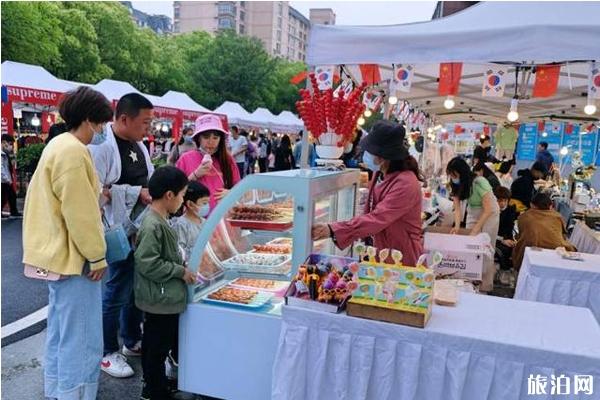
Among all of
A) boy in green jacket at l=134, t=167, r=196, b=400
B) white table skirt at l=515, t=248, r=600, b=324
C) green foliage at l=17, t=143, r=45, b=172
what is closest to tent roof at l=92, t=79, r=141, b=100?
green foliage at l=17, t=143, r=45, b=172

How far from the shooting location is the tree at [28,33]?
1599 centimetres

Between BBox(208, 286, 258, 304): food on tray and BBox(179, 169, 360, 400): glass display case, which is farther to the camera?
BBox(208, 286, 258, 304): food on tray

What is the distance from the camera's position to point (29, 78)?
10336mm

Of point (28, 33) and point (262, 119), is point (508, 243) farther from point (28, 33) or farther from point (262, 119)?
point (262, 119)

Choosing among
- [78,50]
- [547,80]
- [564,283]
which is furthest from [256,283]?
[78,50]

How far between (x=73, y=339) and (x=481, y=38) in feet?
10.9

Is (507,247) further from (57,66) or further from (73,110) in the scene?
(57,66)

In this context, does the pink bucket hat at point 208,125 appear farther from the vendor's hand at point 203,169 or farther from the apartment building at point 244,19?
the apartment building at point 244,19

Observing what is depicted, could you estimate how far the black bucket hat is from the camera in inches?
105

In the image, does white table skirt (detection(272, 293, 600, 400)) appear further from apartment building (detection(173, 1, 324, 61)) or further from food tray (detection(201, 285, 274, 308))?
apartment building (detection(173, 1, 324, 61))

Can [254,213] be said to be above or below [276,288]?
above

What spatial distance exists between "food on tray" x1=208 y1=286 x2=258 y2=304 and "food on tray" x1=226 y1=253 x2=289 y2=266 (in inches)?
6.7

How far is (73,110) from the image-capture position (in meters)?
2.40

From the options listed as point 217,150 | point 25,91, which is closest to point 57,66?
point 25,91
